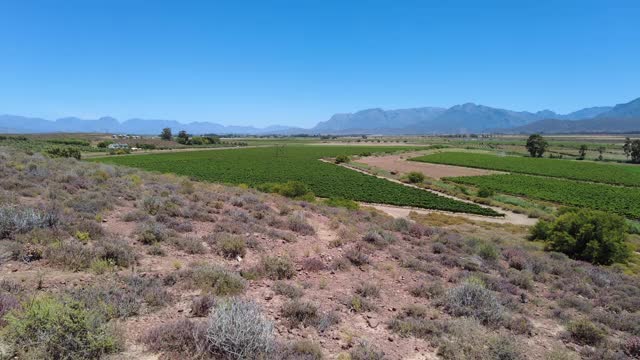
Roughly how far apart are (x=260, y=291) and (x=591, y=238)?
72.4 feet

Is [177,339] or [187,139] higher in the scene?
[187,139]

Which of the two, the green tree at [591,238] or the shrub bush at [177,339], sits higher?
the shrub bush at [177,339]

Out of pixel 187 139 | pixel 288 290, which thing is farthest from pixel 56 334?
pixel 187 139

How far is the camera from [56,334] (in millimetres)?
4891

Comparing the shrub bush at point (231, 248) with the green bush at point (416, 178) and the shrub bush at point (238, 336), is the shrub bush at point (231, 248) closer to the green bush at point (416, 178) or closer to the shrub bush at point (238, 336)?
the shrub bush at point (238, 336)

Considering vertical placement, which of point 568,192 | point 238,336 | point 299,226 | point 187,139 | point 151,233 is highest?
point 187,139

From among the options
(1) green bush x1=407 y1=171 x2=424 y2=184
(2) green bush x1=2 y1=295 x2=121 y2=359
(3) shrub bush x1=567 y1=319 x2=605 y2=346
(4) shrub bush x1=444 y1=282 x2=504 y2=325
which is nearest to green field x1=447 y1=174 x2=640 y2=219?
(1) green bush x1=407 y1=171 x2=424 y2=184

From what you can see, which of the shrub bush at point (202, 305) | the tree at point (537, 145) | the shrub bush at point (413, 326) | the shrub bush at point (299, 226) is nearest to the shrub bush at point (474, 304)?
the shrub bush at point (413, 326)

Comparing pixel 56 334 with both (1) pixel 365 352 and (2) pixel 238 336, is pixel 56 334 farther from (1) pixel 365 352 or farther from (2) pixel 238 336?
(1) pixel 365 352

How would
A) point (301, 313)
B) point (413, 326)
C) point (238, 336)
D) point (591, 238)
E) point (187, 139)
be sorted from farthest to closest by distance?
point (187, 139), point (591, 238), point (413, 326), point (301, 313), point (238, 336)

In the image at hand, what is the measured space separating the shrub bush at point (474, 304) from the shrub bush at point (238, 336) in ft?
17.0

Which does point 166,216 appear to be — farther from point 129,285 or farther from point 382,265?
point 382,265

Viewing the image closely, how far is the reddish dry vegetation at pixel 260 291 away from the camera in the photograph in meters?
5.63

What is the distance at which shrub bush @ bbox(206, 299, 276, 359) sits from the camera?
5461 mm
